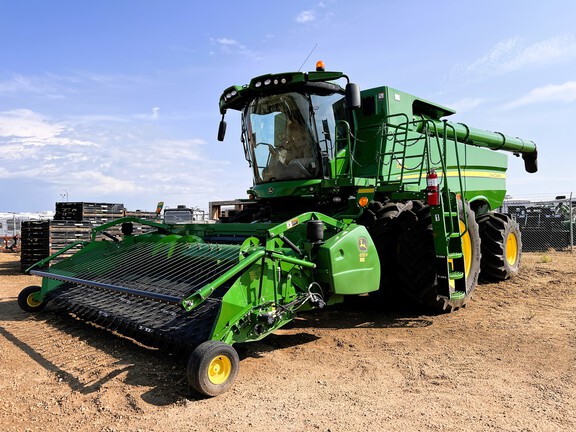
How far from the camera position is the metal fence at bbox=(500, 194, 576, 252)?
14828 millimetres

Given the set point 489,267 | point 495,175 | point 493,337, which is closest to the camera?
point 493,337

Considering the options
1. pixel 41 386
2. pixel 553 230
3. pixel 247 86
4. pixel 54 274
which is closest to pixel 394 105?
pixel 247 86

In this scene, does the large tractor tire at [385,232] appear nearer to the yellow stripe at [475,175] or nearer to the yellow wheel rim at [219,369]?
the yellow stripe at [475,175]

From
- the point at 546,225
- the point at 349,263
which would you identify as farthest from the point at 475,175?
the point at 546,225

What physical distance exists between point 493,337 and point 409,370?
58.1 inches

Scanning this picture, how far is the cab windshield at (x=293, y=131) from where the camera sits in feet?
18.8

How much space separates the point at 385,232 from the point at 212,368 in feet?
9.54

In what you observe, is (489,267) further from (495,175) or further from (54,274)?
(54,274)

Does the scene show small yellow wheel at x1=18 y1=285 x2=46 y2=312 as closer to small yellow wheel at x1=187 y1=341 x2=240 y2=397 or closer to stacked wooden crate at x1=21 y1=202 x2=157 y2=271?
small yellow wheel at x1=187 y1=341 x2=240 y2=397

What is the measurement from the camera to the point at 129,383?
3396 millimetres

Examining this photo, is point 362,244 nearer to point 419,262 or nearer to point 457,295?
point 419,262

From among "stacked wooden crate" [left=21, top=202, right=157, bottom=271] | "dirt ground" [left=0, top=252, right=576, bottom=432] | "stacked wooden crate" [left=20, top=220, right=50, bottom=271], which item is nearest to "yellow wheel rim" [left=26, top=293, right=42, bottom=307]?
"dirt ground" [left=0, top=252, right=576, bottom=432]

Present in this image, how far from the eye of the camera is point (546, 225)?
15.2 metres

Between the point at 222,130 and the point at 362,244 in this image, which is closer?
the point at 362,244
